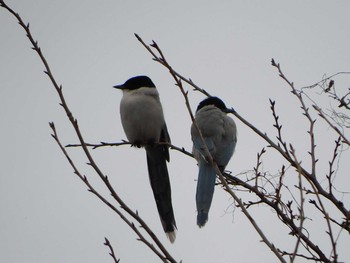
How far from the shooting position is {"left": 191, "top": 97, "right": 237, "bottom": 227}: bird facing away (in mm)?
3900

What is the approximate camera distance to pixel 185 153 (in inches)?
164

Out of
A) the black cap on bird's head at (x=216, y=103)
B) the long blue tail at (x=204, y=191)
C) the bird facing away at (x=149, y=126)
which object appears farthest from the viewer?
the black cap on bird's head at (x=216, y=103)

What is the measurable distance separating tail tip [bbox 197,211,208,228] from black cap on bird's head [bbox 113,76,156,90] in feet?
7.67

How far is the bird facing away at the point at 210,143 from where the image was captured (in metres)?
3.90

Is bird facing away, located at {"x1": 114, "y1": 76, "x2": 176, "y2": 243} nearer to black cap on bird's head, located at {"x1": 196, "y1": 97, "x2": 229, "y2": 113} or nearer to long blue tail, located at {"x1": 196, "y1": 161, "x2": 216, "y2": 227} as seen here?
black cap on bird's head, located at {"x1": 196, "y1": 97, "x2": 229, "y2": 113}

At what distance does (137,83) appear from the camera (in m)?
5.70

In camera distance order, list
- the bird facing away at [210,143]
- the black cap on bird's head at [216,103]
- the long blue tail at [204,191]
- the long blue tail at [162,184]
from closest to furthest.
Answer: the long blue tail at [204,191], the bird facing away at [210,143], the long blue tail at [162,184], the black cap on bird's head at [216,103]

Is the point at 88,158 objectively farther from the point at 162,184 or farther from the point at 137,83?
the point at 137,83

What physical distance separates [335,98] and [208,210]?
1167mm

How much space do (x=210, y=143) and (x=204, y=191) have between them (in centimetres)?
95

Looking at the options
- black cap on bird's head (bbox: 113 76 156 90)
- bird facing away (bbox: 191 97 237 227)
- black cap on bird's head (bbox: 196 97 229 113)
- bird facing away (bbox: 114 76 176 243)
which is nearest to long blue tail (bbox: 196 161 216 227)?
bird facing away (bbox: 191 97 237 227)

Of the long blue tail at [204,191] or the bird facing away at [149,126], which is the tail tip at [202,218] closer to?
the long blue tail at [204,191]

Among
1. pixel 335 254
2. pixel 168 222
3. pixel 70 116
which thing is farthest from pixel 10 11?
pixel 168 222

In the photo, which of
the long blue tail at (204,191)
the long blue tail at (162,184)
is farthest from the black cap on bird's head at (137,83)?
the long blue tail at (204,191)
